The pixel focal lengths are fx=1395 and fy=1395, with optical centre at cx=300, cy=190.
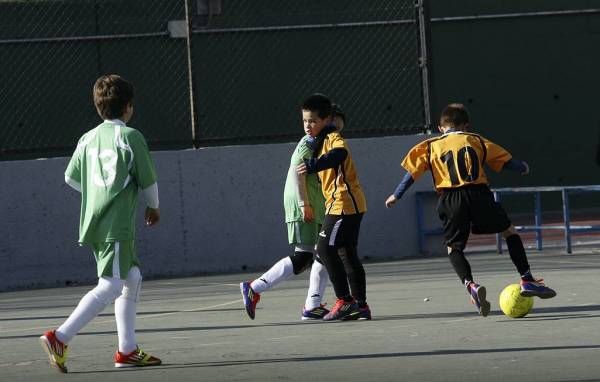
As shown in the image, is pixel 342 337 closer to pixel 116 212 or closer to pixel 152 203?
pixel 152 203

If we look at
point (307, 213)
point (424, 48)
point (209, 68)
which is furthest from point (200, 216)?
point (209, 68)

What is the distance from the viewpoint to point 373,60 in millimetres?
22344

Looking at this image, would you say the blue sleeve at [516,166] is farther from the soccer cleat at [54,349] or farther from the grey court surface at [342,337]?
the soccer cleat at [54,349]

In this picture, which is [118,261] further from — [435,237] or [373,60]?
[373,60]

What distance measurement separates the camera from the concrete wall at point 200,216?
15.2 m

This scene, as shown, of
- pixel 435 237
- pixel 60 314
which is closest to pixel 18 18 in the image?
pixel 435 237

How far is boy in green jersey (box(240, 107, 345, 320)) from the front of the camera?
10203 mm

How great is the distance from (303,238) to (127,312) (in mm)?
2791

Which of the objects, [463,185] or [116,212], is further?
[463,185]

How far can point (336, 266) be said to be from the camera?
33.1ft

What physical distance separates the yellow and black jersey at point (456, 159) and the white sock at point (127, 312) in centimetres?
290

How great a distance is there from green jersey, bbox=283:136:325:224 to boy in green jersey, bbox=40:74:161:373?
2.23m

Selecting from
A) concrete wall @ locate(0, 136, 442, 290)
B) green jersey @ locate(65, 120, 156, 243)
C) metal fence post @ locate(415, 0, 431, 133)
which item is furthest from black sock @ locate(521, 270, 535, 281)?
metal fence post @ locate(415, 0, 431, 133)

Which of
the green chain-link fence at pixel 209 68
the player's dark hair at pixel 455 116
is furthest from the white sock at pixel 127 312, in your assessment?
the green chain-link fence at pixel 209 68
